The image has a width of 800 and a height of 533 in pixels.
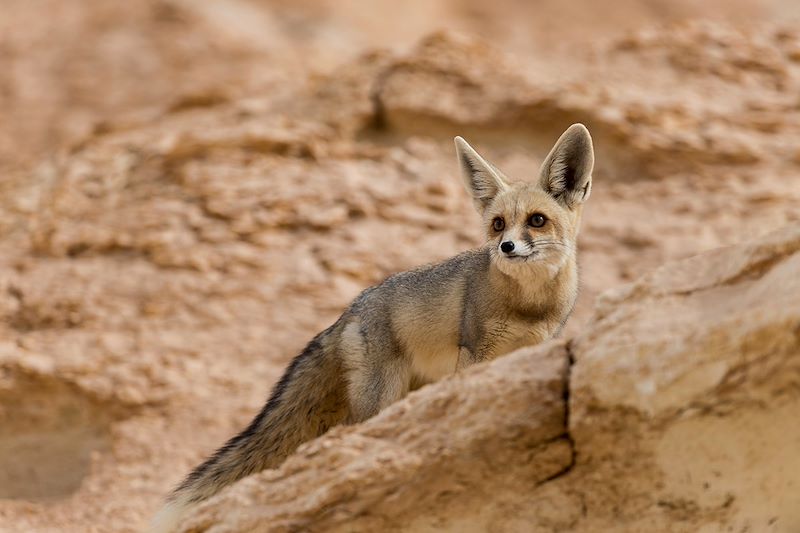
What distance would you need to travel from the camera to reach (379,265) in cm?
910

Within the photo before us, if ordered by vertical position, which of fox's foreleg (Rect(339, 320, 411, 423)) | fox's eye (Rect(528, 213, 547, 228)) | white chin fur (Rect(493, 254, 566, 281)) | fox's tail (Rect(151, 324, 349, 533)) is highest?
fox's eye (Rect(528, 213, 547, 228))

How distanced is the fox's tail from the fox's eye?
1138 millimetres

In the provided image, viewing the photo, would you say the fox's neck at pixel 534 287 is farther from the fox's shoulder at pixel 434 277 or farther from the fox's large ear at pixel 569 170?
the fox's large ear at pixel 569 170

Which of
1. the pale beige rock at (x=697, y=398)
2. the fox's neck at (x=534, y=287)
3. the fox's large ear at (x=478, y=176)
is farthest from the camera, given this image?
the fox's large ear at (x=478, y=176)

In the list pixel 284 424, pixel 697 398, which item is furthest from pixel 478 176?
pixel 697 398

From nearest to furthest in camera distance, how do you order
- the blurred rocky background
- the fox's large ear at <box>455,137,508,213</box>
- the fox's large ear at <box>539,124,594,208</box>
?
the blurred rocky background
the fox's large ear at <box>539,124,594,208</box>
the fox's large ear at <box>455,137,508,213</box>

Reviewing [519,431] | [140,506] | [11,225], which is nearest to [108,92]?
[11,225]

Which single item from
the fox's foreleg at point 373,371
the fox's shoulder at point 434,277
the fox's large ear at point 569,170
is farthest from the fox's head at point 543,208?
the fox's foreleg at point 373,371

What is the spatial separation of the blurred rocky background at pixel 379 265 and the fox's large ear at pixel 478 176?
153cm

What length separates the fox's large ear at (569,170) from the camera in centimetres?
538

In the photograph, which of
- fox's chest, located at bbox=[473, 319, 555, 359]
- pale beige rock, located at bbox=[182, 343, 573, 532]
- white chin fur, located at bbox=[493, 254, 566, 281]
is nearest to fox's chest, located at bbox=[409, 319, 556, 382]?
fox's chest, located at bbox=[473, 319, 555, 359]

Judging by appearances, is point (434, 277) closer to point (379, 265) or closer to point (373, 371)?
point (373, 371)

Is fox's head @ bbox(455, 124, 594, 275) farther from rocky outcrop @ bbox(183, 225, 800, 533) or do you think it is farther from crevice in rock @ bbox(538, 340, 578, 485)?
crevice in rock @ bbox(538, 340, 578, 485)

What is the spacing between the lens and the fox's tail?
5.14m
